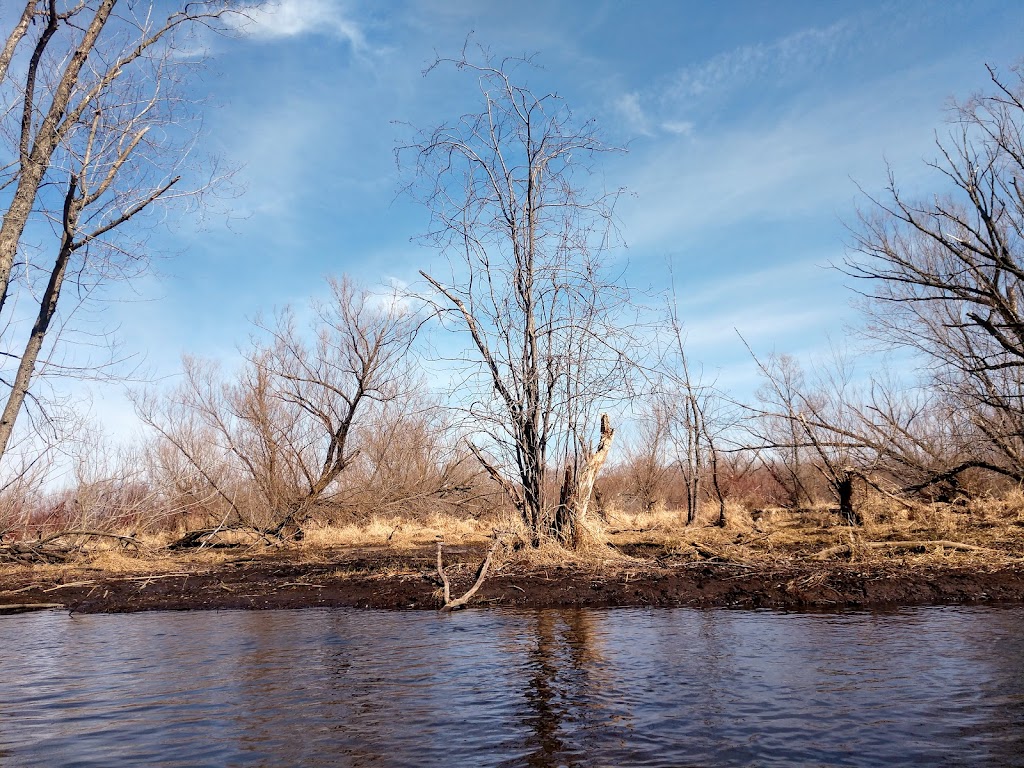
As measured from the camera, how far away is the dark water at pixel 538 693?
12.1 feet

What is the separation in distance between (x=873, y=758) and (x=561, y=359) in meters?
8.55

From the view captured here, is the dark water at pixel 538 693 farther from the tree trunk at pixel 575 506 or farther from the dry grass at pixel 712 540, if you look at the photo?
the tree trunk at pixel 575 506

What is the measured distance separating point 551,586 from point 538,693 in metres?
4.69

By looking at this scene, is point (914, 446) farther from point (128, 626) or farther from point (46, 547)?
point (46, 547)

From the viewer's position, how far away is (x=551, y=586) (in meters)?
9.42

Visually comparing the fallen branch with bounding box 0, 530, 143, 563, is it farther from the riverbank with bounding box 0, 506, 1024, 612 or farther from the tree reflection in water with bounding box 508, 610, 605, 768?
the tree reflection in water with bounding box 508, 610, 605, 768

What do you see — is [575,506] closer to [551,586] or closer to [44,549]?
[551,586]

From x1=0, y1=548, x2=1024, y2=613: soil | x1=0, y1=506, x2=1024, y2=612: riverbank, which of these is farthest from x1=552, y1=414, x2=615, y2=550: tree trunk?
x1=0, y1=548, x2=1024, y2=613: soil

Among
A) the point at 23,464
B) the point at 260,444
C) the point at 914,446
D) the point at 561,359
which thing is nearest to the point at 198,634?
the point at 561,359

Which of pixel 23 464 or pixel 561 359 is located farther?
pixel 23 464

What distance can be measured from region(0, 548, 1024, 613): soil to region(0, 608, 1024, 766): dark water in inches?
36.5

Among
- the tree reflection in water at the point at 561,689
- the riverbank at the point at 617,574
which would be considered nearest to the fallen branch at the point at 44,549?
the riverbank at the point at 617,574

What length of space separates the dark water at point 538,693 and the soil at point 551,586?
928 millimetres

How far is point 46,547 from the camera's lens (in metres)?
14.3
